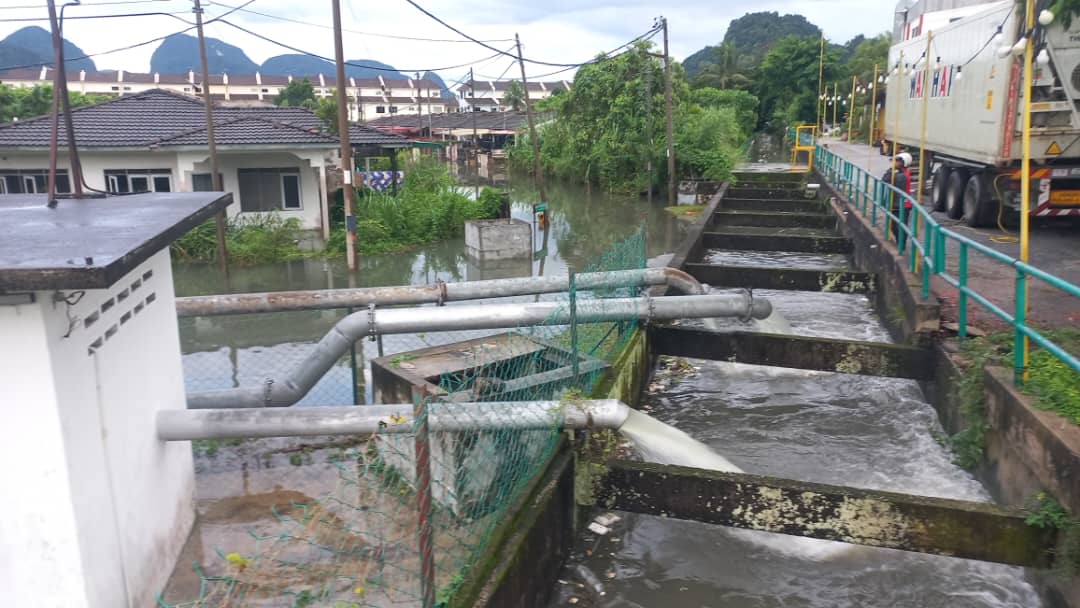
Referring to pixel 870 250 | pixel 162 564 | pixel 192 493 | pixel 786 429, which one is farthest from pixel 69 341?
pixel 870 250

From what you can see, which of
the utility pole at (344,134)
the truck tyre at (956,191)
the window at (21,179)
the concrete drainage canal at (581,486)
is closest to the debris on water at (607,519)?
the concrete drainage canal at (581,486)

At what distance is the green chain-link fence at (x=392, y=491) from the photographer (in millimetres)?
4355

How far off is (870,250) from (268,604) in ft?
39.8

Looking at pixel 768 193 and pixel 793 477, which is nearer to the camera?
pixel 793 477

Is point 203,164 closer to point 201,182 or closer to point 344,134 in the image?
point 201,182

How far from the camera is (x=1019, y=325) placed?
18.3 feet

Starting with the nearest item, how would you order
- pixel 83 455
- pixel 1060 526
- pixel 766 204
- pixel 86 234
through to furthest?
pixel 83 455 → pixel 86 234 → pixel 1060 526 → pixel 766 204

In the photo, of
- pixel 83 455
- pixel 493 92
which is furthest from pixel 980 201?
pixel 493 92

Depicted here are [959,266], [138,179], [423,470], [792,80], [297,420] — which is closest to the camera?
[423,470]

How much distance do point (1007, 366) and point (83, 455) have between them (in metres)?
6.60

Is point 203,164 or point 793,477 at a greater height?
point 203,164

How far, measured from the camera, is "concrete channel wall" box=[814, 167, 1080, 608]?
4750mm

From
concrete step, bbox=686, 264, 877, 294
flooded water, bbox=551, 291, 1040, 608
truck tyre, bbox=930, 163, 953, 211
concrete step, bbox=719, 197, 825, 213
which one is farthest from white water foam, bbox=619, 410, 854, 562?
concrete step, bbox=719, 197, 825, 213

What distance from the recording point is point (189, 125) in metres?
21.6
